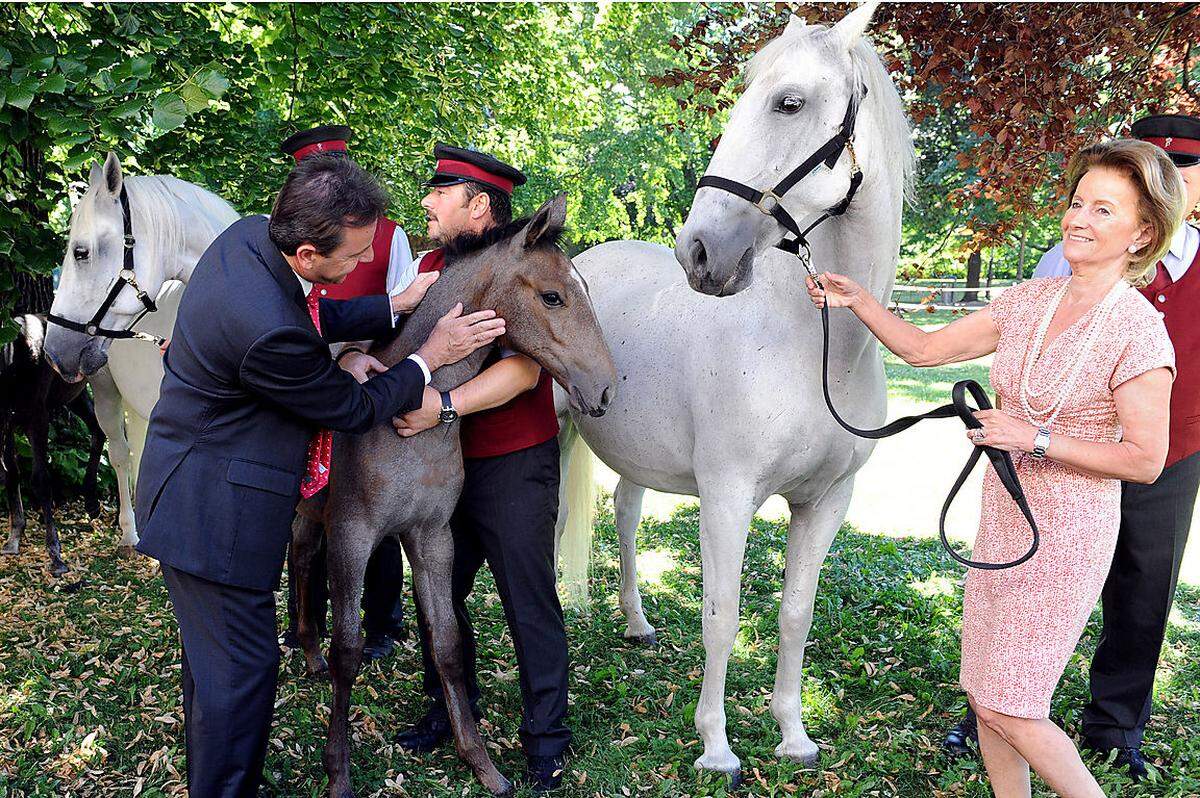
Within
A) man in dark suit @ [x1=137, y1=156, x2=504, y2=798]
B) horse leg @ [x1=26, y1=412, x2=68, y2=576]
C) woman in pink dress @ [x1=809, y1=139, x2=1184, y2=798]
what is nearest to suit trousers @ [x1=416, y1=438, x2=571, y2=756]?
man in dark suit @ [x1=137, y1=156, x2=504, y2=798]

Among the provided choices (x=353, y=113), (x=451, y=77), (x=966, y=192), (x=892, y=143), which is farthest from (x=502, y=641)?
(x=451, y=77)

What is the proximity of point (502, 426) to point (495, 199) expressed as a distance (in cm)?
89

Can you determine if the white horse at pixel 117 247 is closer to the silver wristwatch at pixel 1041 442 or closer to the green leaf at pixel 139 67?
the green leaf at pixel 139 67

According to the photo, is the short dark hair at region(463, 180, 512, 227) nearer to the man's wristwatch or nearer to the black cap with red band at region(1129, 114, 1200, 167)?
the man's wristwatch

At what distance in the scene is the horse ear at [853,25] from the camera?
264cm

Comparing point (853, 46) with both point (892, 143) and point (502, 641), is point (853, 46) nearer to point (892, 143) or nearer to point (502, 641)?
point (892, 143)

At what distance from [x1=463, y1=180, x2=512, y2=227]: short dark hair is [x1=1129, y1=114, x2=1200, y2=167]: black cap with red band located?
2.48 m

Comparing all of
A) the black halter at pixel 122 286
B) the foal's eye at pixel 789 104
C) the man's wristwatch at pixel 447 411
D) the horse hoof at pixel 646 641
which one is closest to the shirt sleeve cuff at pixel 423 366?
the man's wristwatch at pixel 447 411

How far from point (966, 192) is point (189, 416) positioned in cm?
439

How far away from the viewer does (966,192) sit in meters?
4.86

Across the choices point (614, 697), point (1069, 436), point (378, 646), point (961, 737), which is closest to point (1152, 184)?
point (1069, 436)

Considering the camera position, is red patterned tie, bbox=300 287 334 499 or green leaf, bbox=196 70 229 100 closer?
red patterned tie, bbox=300 287 334 499

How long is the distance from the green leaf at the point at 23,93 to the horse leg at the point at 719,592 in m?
3.21

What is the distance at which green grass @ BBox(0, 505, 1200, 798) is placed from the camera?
133 inches
